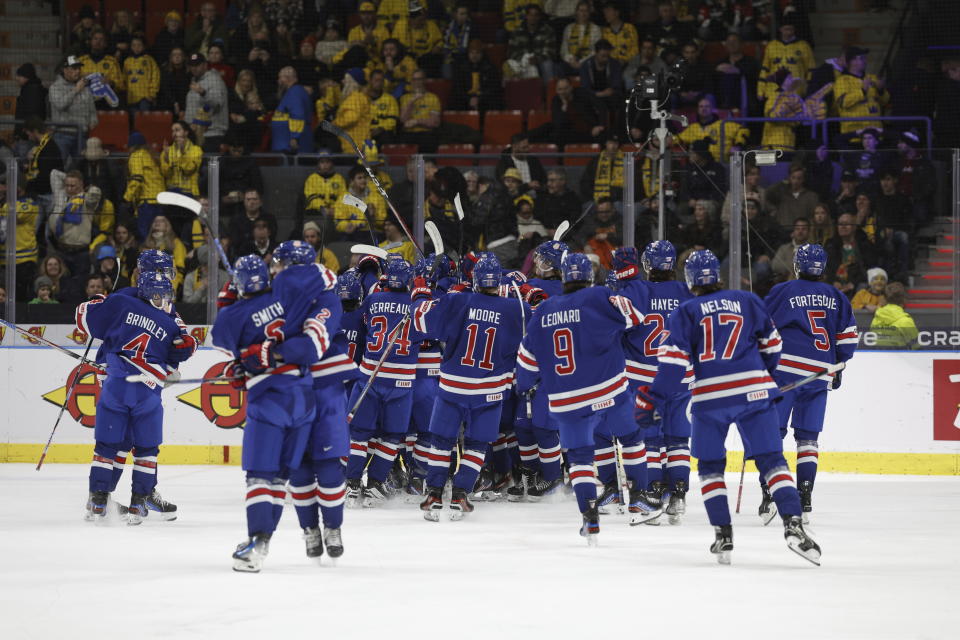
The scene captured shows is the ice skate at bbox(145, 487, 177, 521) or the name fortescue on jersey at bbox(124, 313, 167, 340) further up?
the name fortescue on jersey at bbox(124, 313, 167, 340)

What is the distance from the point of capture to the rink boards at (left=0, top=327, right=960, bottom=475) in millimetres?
10141

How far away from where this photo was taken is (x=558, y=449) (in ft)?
29.1

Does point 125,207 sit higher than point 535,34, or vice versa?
point 535,34

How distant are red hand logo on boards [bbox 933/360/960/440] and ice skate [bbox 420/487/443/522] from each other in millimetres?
4198

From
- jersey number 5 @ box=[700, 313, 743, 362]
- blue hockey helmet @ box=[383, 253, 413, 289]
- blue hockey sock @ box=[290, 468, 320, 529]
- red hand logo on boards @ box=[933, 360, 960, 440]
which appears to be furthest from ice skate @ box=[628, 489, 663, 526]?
red hand logo on boards @ box=[933, 360, 960, 440]

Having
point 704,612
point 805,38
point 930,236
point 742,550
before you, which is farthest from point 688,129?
point 704,612

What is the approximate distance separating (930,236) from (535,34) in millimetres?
5472

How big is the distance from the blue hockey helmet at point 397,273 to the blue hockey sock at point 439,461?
1.11 m

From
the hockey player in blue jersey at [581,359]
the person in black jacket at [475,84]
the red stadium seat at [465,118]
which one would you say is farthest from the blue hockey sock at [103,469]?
the person in black jacket at [475,84]

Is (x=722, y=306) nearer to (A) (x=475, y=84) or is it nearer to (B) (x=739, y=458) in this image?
(B) (x=739, y=458)

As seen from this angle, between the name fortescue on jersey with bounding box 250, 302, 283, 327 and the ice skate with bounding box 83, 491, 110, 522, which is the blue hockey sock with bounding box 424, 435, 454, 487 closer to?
the ice skate with bounding box 83, 491, 110, 522

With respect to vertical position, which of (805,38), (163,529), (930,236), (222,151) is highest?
(805,38)

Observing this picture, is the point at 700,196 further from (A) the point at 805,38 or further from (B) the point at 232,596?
(B) the point at 232,596

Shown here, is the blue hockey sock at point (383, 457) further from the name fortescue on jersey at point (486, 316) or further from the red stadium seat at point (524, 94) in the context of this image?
the red stadium seat at point (524, 94)
